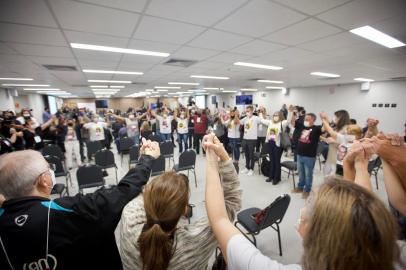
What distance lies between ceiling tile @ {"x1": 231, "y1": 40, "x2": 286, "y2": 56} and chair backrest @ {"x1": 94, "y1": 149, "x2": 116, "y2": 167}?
3.55 metres

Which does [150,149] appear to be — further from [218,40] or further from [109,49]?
[109,49]

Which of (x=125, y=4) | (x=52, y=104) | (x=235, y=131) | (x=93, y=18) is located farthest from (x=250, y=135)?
(x=52, y=104)

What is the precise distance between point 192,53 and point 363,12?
269 cm

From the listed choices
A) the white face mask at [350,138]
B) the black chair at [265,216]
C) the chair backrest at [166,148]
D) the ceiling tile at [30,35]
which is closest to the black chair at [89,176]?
the chair backrest at [166,148]

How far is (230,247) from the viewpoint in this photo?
2.21ft

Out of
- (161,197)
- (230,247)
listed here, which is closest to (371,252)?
(230,247)

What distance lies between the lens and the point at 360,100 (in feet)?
31.0

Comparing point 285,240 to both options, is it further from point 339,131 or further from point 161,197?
point 161,197

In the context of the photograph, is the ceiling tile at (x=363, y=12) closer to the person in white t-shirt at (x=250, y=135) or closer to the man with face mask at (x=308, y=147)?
the man with face mask at (x=308, y=147)

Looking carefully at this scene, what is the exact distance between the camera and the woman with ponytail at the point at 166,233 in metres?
0.80

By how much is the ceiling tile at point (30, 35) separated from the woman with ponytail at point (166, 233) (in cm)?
300

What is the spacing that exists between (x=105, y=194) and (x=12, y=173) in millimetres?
439

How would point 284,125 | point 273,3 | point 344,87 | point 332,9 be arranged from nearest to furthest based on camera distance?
point 273,3
point 332,9
point 284,125
point 344,87

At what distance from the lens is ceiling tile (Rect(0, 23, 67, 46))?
98.3 inches
